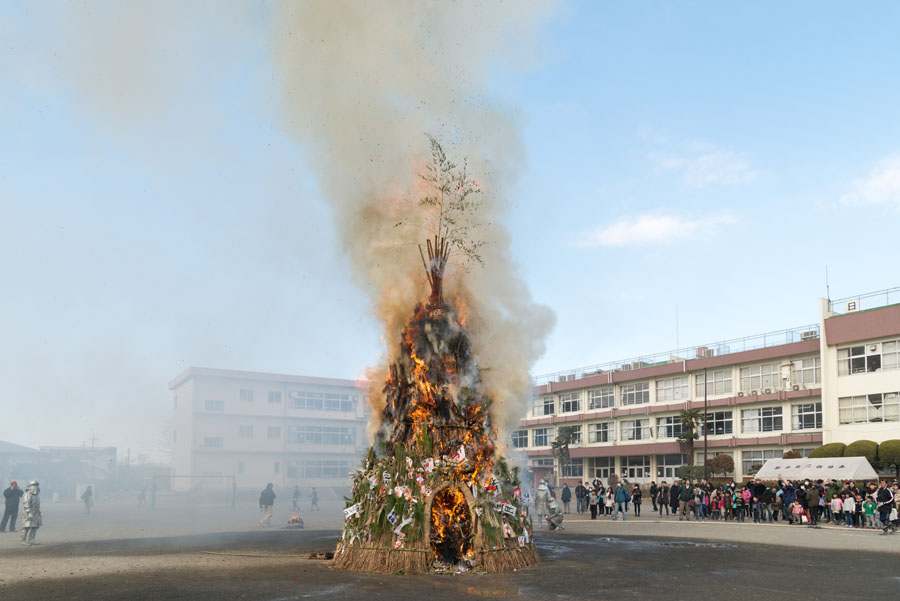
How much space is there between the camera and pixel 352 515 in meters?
17.7

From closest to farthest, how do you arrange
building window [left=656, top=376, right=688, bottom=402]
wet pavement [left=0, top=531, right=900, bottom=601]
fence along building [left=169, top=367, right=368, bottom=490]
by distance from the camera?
wet pavement [left=0, top=531, right=900, bottom=601] < fence along building [left=169, top=367, right=368, bottom=490] < building window [left=656, top=376, right=688, bottom=402]

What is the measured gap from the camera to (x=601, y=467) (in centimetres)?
7950

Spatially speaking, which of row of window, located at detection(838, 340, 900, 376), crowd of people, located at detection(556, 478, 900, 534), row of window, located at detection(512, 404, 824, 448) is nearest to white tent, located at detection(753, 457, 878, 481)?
crowd of people, located at detection(556, 478, 900, 534)

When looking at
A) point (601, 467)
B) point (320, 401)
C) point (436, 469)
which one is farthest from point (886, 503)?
point (601, 467)

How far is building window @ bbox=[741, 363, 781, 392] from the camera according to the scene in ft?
202

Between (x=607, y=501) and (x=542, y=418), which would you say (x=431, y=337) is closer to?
(x=607, y=501)

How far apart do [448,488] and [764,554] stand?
9.50 meters

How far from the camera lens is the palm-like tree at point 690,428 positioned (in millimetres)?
64062

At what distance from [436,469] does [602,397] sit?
65.2 meters

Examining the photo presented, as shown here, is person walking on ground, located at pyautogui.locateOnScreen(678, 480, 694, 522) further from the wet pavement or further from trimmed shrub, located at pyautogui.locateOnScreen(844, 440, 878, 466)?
the wet pavement

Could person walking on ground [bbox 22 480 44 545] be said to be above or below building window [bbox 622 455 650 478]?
above

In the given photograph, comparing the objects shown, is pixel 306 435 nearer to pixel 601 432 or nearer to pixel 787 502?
pixel 601 432

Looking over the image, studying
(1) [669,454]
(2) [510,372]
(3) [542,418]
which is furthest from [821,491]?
(3) [542,418]

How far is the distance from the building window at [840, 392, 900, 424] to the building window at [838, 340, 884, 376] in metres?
1.84
